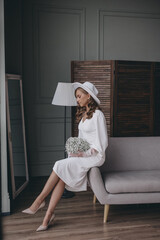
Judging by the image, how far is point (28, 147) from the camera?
471 centimetres

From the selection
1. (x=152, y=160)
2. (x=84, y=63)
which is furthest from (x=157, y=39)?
(x=152, y=160)

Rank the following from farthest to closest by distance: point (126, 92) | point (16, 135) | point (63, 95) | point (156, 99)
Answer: point (156, 99), point (126, 92), point (16, 135), point (63, 95)

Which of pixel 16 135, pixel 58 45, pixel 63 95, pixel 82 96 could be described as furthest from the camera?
pixel 58 45

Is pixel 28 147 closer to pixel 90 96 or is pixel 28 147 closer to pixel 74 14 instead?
pixel 90 96

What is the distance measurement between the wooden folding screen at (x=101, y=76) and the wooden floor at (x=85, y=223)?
1.23m

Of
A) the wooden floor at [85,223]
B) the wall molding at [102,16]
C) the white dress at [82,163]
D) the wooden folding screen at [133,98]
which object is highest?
the wall molding at [102,16]

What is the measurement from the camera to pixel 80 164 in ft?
9.68

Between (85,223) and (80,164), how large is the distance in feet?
2.04

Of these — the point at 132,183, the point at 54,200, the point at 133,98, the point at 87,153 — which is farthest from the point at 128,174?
the point at 133,98

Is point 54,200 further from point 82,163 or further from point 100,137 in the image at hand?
point 100,137

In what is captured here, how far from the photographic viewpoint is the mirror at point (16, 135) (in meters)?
3.68

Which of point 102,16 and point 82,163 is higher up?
point 102,16

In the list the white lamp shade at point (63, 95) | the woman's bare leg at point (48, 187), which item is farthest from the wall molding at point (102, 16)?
the woman's bare leg at point (48, 187)

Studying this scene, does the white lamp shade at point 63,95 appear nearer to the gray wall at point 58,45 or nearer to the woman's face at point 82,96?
the woman's face at point 82,96
